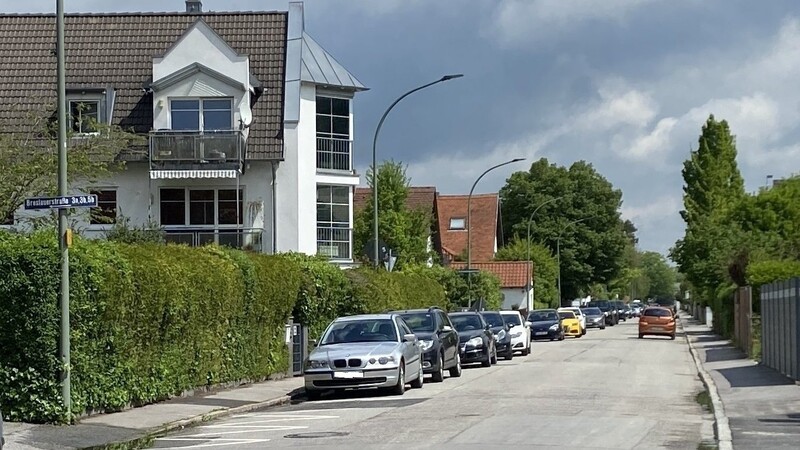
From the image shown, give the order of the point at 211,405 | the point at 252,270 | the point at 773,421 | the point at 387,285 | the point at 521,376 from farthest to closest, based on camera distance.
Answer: the point at 387,285
the point at 521,376
the point at 252,270
the point at 211,405
the point at 773,421

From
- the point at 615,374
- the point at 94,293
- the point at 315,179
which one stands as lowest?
the point at 615,374

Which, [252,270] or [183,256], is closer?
[183,256]

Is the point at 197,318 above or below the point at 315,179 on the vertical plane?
below

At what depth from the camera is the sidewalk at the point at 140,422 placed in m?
16.2

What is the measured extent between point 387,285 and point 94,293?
18.5 metres

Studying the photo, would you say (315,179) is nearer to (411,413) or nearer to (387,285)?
(387,285)

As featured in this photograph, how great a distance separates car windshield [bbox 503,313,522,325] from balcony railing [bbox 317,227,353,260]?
5.83 m

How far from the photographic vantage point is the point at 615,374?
2997cm

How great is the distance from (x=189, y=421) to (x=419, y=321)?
431 inches

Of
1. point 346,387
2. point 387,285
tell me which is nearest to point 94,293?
point 346,387

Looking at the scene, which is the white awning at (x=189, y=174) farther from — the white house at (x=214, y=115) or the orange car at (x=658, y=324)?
the orange car at (x=658, y=324)

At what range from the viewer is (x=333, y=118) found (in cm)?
4500

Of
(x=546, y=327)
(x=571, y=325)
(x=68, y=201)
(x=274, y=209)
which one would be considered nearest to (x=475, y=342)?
(x=274, y=209)

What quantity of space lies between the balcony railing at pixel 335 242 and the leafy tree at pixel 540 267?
148 ft
